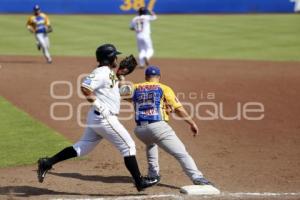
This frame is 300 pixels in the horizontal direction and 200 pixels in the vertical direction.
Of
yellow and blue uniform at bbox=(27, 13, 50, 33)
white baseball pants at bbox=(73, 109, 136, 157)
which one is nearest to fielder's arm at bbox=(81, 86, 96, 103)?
white baseball pants at bbox=(73, 109, 136, 157)

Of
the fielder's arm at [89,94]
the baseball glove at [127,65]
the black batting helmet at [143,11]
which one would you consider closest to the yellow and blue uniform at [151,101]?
the baseball glove at [127,65]

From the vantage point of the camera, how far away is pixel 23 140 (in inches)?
439

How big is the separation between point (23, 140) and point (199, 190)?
4.35 meters

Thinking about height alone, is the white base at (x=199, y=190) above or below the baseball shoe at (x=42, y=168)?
below

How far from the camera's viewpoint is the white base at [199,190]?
310 inches

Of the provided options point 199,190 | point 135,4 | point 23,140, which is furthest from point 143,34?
point 135,4

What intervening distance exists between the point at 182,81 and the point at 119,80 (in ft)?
28.3

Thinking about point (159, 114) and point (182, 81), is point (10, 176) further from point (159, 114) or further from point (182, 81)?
point (182, 81)

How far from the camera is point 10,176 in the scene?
9094 mm

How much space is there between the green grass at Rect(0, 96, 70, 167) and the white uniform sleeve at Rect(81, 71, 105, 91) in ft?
8.74

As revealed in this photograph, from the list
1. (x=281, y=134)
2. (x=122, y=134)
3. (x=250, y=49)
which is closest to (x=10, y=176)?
(x=122, y=134)

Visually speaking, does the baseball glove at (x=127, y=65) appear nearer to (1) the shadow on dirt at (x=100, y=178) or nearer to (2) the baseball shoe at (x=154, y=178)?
(2) the baseball shoe at (x=154, y=178)

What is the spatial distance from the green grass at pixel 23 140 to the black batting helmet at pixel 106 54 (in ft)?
8.83

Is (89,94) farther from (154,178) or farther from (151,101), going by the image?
(154,178)
